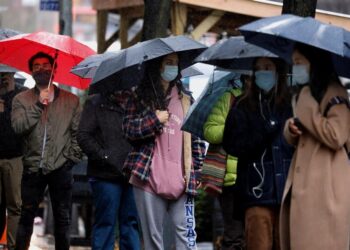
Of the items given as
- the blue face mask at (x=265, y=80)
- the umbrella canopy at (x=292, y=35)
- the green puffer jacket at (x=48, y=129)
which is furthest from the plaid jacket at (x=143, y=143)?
the umbrella canopy at (x=292, y=35)

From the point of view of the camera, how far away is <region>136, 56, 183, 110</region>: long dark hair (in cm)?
888

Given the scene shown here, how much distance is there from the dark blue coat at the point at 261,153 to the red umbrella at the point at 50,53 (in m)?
2.95

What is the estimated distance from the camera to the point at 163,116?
8.71 m

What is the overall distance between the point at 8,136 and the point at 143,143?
8.98ft

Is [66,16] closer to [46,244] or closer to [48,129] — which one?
[46,244]

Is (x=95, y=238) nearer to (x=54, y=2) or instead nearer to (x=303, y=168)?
(x=303, y=168)

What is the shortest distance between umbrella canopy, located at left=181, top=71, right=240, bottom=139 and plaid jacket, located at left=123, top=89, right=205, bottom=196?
7.3 inches

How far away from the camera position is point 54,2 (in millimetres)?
16141

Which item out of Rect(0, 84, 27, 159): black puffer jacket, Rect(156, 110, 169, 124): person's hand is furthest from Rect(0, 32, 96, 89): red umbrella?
Rect(156, 110, 169, 124): person's hand

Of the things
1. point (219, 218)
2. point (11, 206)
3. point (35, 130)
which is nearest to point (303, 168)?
point (35, 130)

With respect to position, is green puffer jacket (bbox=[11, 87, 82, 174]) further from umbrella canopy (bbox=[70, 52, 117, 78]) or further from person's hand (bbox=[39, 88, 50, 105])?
umbrella canopy (bbox=[70, 52, 117, 78])

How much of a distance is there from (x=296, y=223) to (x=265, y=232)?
431mm

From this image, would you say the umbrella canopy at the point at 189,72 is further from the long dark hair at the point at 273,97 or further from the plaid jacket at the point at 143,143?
the long dark hair at the point at 273,97

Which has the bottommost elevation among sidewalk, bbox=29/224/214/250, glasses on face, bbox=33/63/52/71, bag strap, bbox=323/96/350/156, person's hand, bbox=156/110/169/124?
sidewalk, bbox=29/224/214/250
